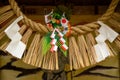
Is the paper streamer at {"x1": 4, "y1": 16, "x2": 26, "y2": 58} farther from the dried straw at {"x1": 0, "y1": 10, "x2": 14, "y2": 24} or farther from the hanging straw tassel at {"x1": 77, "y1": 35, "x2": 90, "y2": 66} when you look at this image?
the hanging straw tassel at {"x1": 77, "y1": 35, "x2": 90, "y2": 66}

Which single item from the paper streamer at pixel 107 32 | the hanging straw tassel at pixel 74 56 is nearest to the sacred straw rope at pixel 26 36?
the hanging straw tassel at pixel 74 56

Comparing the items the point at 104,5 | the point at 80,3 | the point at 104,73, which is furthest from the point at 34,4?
the point at 104,73

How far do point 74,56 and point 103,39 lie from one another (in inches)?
5.2

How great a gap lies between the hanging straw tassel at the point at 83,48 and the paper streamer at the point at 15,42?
220 millimetres

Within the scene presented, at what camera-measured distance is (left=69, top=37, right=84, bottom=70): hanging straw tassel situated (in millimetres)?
1010

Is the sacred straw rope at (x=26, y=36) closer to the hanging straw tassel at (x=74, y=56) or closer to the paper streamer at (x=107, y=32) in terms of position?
the hanging straw tassel at (x=74, y=56)

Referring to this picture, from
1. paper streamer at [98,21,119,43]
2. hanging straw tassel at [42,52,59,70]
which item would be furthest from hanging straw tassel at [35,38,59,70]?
paper streamer at [98,21,119,43]

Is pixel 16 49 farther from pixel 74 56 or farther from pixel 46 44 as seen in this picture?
pixel 74 56

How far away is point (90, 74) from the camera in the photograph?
4.15 ft

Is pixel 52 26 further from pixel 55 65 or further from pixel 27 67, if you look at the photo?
pixel 27 67

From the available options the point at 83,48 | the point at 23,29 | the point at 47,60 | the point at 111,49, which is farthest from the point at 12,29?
the point at 111,49

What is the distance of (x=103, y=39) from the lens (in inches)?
40.1

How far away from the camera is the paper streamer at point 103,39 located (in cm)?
100

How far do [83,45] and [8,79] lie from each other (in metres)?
0.44
